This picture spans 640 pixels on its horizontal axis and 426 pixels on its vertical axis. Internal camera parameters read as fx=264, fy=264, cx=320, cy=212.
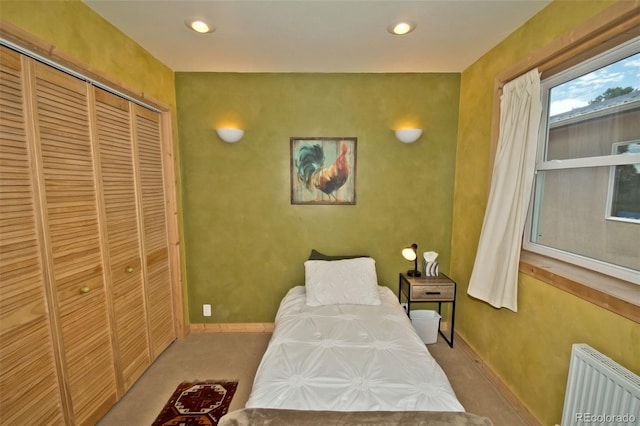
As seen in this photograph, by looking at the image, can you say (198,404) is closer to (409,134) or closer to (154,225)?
(154,225)

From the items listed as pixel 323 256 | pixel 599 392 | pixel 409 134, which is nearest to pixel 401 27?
pixel 409 134

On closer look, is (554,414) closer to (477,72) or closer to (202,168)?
(477,72)

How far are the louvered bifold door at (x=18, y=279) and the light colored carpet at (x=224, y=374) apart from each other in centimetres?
59

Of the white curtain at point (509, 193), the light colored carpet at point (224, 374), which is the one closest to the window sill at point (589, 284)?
the white curtain at point (509, 193)

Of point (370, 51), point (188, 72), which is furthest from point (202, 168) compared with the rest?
point (370, 51)

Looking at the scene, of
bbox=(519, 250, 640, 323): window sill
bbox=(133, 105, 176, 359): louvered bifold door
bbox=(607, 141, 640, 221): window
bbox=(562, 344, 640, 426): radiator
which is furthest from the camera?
bbox=(133, 105, 176, 359): louvered bifold door

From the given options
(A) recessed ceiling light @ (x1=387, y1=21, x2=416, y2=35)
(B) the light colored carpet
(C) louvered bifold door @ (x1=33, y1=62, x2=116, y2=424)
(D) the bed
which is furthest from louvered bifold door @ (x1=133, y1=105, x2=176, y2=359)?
(A) recessed ceiling light @ (x1=387, y1=21, x2=416, y2=35)

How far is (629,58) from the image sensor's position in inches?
52.3

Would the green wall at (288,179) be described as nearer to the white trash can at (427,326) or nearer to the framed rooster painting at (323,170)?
the framed rooster painting at (323,170)

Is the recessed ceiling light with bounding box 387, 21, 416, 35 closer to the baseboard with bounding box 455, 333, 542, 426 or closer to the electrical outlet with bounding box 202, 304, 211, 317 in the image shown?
the baseboard with bounding box 455, 333, 542, 426

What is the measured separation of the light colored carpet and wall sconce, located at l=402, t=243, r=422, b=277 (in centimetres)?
70

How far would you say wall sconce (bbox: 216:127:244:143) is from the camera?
2.44 metres

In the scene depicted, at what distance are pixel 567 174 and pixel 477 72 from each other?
45.2 inches

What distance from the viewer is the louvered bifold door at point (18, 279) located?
3.82 ft
